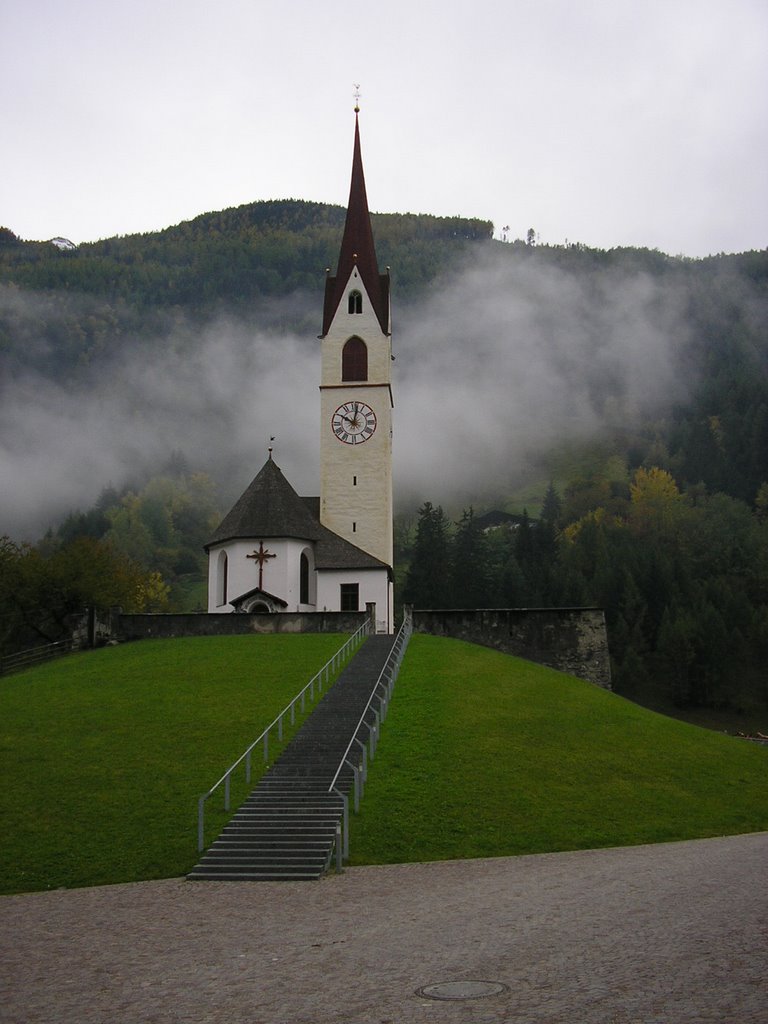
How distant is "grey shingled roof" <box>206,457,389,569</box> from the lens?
143 ft

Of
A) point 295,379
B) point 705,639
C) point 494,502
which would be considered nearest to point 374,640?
point 705,639

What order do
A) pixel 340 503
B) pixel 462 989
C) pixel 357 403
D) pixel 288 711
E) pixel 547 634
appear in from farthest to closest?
1. pixel 357 403
2. pixel 340 503
3. pixel 547 634
4. pixel 288 711
5. pixel 462 989

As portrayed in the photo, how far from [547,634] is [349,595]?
9.15 m

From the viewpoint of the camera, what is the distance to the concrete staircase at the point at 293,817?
1609 centimetres

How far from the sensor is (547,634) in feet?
129

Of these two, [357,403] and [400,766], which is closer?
[400,766]

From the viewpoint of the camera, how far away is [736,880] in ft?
41.4

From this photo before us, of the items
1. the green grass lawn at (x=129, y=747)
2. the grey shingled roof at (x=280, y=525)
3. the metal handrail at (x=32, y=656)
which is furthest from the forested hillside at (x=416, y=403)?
the green grass lawn at (x=129, y=747)

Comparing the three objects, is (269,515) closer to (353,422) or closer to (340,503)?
(340,503)

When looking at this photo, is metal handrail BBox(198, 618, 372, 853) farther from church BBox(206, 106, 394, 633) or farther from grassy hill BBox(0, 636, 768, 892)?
church BBox(206, 106, 394, 633)

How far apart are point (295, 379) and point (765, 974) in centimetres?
17922

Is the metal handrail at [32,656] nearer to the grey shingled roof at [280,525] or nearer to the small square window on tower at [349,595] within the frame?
the grey shingled roof at [280,525]

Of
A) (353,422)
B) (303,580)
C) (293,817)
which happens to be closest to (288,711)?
(293,817)

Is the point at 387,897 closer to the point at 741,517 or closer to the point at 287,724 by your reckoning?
the point at 287,724
